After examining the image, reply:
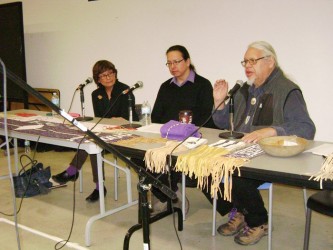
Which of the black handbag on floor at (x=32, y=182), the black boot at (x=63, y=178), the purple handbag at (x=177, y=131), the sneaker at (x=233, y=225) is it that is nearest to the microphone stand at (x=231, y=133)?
the purple handbag at (x=177, y=131)

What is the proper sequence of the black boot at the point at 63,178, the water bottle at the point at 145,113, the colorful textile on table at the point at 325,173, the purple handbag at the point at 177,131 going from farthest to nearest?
the black boot at the point at 63,178, the water bottle at the point at 145,113, the purple handbag at the point at 177,131, the colorful textile on table at the point at 325,173

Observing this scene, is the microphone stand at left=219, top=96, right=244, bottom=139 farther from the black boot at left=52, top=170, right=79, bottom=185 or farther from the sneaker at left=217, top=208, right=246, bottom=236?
the black boot at left=52, top=170, right=79, bottom=185

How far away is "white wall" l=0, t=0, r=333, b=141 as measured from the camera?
3.19 metres

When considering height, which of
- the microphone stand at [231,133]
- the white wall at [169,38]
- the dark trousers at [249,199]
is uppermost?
the white wall at [169,38]

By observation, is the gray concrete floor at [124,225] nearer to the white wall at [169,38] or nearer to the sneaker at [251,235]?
the sneaker at [251,235]

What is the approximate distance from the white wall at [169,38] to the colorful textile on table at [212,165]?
174 centimetres

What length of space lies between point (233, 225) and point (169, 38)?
85.6 inches

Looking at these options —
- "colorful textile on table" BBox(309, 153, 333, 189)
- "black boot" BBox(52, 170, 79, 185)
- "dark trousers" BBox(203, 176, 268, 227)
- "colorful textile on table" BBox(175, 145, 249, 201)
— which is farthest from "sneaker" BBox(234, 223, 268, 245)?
"black boot" BBox(52, 170, 79, 185)

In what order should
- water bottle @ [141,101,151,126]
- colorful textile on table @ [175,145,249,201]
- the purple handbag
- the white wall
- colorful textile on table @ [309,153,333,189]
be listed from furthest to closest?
1. the white wall
2. water bottle @ [141,101,151,126]
3. the purple handbag
4. colorful textile on table @ [175,145,249,201]
5. colorful textile on table @ [309,153,333,189]

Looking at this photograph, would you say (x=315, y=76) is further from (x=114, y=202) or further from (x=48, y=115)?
(x=48, y=115)

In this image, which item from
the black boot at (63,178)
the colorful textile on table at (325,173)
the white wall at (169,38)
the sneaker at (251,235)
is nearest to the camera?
the colorful textile on table at (325,173)

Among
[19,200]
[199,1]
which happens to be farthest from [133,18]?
[19,200]

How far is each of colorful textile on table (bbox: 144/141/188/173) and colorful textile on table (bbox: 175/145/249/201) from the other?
7 cm

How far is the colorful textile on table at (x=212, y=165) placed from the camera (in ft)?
5.38
